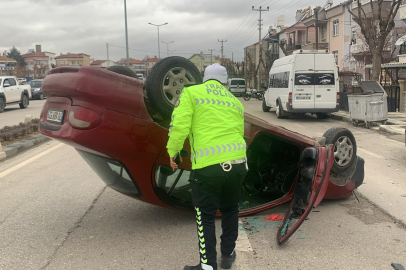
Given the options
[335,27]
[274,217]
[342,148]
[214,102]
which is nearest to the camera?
[214,102]

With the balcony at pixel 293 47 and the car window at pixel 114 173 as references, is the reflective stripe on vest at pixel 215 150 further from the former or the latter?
the balcony at pixel 293 47

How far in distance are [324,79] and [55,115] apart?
14.0 m

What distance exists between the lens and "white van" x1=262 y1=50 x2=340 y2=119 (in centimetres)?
1590

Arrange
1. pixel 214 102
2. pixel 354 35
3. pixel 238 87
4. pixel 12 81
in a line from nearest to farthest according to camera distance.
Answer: pixel 214 102 → pixel 12 81 → pixel 354 35 → pixel 238 87

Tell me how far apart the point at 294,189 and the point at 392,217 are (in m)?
1.24

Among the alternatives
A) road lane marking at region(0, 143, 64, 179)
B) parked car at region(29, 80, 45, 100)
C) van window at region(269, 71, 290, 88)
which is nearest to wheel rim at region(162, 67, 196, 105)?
road lane marking at region(0, 143, 64, 179)

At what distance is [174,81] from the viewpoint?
14.2 feet

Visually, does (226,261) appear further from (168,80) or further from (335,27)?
(335,27)

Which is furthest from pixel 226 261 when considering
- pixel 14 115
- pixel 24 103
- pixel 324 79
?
pixel 24 103

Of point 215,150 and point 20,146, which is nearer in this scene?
point 215,150

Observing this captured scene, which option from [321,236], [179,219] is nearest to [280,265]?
[321,236]

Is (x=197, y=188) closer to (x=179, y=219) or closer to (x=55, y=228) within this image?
(x=179, y=219)

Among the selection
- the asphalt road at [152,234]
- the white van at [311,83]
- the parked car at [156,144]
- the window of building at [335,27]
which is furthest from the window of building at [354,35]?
the parked car at [156,144]

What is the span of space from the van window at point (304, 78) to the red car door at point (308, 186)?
12.3 meters
